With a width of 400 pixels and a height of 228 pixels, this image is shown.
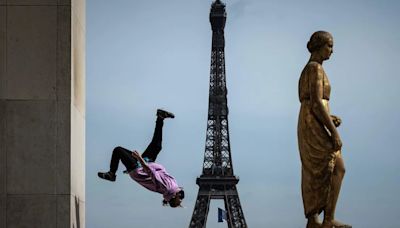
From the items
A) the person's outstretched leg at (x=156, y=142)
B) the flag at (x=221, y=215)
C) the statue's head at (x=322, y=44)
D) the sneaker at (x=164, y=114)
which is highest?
the statue's head at (x=322, y=44)

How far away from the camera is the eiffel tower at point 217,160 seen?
7556cm

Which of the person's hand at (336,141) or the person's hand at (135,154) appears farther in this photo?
the person's hand at (135,154)

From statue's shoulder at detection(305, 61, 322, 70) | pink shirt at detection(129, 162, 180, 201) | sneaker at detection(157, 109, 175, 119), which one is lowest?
pink shirt at detection(129, 162, 180, 201)

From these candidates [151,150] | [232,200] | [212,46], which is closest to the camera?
[151,150]

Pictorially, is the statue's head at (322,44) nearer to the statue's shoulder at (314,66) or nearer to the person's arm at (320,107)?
the statue's shoulder at (314,66)

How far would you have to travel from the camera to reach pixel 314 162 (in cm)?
1570

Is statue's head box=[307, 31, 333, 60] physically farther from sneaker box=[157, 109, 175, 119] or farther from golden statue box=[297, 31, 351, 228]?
sneaker box=[157, 109, 175, 119]

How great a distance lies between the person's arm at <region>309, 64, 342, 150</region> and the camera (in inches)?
613

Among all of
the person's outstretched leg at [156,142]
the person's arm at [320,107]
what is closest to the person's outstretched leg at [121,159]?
the person's outstretched leg at [156,142]
